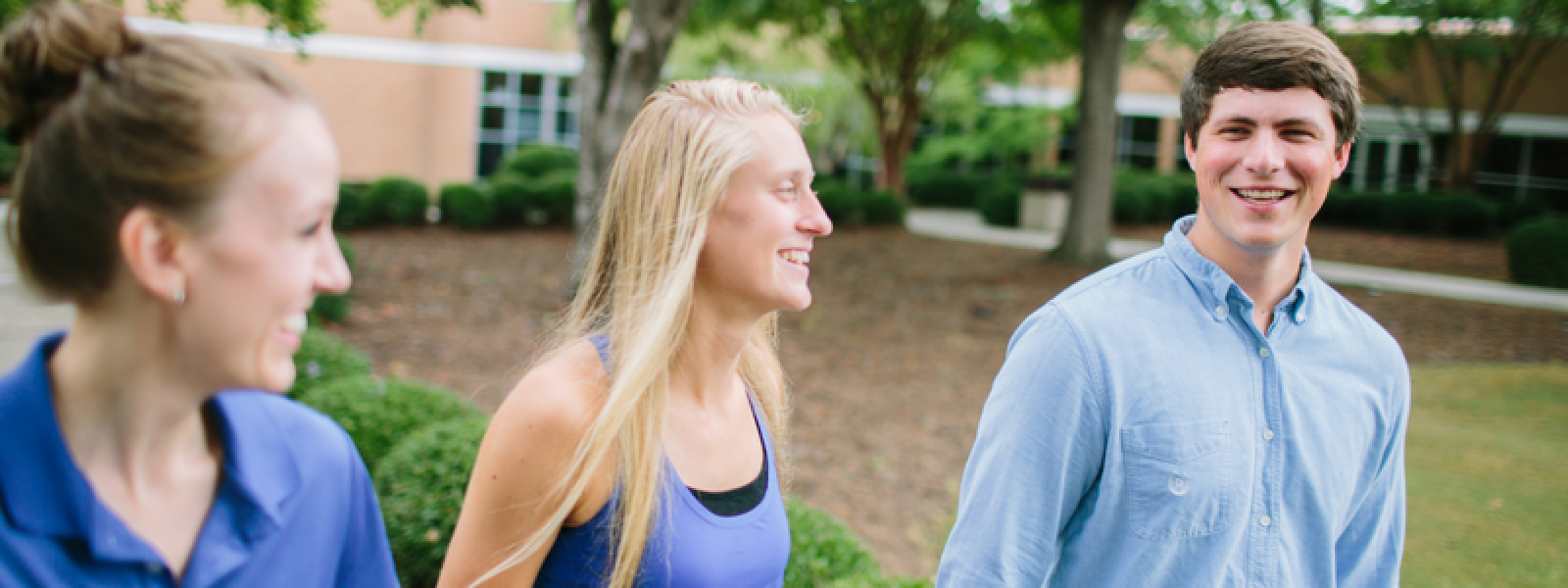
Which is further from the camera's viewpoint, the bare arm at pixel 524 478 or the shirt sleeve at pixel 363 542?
the bare arm at pixel 524 478

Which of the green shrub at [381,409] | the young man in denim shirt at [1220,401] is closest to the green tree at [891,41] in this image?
the green shrub at [381,409]

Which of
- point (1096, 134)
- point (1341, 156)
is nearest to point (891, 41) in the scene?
point (1096, 134)

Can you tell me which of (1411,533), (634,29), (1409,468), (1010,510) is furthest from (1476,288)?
(1010,510)

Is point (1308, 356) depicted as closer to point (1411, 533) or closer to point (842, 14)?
point (1411, 533)

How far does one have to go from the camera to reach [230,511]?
1.39m

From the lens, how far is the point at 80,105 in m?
1.17

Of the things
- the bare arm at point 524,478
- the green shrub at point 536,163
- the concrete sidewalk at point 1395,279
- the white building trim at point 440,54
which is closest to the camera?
the bare arm at point 524,478

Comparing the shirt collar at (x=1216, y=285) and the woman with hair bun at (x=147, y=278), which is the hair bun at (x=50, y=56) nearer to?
the woman with hair bun at (x=147, y=278)

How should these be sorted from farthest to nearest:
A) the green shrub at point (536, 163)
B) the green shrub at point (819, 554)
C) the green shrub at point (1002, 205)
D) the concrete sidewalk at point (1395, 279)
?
1. the green shrub at point (1002, 205)
2. the green shrub at point (536, 163)
3. the concrete sidewalk at point (1395, 279)
4. the green shrub at point (819, 554)

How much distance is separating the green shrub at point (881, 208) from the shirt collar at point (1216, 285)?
67.1 ft

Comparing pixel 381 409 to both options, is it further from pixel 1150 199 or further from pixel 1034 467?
pixel 1150 199

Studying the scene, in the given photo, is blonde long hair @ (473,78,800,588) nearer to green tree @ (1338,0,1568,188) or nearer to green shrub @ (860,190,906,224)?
green tree @ (1338,0,1568,188)

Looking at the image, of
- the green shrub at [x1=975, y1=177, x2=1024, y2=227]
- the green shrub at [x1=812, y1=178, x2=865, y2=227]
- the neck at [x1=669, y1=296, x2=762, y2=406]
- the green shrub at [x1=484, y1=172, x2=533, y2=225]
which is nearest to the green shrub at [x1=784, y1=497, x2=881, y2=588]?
the neck at [x1=669, y1=296, x2=762, y2=406]

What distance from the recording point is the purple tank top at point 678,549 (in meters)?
1.99
